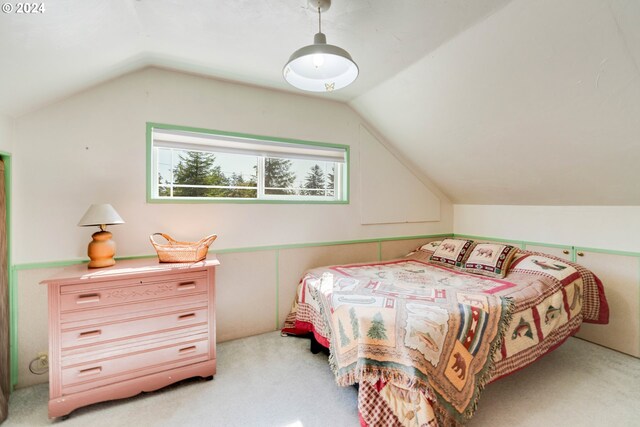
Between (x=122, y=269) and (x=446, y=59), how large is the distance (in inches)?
108

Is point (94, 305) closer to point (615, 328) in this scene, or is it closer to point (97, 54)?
point (97, 54)

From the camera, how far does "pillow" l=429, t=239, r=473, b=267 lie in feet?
9.50

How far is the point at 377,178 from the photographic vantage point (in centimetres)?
336

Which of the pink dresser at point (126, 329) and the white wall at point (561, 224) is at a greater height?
the white wall at point (561, 224)

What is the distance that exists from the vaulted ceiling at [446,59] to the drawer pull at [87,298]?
1.27 meters

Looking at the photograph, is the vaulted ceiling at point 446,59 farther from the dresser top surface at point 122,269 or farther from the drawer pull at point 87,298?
the drawer pull at point 87,298

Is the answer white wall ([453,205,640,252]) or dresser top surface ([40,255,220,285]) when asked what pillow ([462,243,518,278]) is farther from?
dresser top surface ([40,255,220,285])

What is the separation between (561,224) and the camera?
9.22ft

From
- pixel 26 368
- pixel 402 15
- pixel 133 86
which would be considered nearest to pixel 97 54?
pixel 133 86

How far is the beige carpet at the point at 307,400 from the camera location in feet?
5.41

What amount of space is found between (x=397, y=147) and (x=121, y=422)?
11.2 ft

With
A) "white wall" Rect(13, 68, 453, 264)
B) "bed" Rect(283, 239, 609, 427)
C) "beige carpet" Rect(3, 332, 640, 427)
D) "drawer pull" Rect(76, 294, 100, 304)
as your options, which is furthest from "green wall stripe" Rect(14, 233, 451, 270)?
"beige carpet" Rect(3, 332, 640, 427)

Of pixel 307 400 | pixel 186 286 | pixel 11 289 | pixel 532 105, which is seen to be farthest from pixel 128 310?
pixel 532 105

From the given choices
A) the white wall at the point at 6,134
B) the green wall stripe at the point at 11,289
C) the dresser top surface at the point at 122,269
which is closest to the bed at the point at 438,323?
the dresser top surface at the point at 122,269
